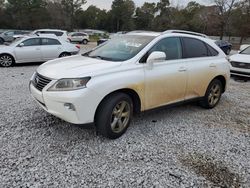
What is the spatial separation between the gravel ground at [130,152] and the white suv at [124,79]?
354 mm

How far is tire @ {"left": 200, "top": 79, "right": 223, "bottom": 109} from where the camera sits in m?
5.08

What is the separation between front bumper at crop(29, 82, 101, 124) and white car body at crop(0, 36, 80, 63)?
24.8 feet

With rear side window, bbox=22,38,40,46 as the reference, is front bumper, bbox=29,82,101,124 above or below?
below

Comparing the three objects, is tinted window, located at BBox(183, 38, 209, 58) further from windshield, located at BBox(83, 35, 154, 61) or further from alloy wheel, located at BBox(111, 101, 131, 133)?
alloy wheel, located at BBox(111, 101, 131, 133)

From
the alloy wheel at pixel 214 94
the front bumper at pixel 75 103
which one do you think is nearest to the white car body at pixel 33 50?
the front bumper at pixel 75 103

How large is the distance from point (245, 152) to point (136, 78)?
1.97 m

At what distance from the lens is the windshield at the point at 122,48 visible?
3848 millimetres

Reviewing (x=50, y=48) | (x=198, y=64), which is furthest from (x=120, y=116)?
(x=50, y=48)

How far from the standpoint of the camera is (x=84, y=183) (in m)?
2.64

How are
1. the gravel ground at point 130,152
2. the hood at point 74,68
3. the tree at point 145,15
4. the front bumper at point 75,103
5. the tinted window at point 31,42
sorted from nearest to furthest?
the gravel ground at point 130,152, the front bumper at point 75,103, the hood at point 74,68, the tinted window at point 31,42, the tree at point 145,15

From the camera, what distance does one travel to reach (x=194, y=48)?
469 cm

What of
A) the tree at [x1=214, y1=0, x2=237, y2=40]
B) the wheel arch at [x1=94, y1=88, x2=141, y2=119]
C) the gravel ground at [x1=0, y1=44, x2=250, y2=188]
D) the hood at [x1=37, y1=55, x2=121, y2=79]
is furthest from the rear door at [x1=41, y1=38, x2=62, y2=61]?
the tree at [x1=214, y1=0, x2=237, y2=40]

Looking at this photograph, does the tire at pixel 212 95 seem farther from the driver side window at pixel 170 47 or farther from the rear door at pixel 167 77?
the driver side window at pixel 170 47

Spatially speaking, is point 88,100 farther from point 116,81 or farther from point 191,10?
point 191,10
